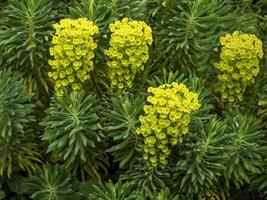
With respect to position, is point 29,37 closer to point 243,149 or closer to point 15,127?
point 15,127

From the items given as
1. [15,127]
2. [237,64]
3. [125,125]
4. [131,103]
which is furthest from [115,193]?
[237,64]

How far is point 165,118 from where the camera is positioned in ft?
8.82

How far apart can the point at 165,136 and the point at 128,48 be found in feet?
1.70

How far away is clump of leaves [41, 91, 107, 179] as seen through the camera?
2.84 meters

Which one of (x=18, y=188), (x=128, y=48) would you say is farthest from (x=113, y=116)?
(x=18, y=188)

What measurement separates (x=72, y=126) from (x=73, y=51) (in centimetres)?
39

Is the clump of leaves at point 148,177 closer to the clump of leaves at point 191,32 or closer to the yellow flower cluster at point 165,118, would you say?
the yellow flower cluster at point 165,118

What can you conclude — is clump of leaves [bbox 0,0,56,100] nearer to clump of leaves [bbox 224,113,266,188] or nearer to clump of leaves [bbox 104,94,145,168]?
clump of leaves [bbox 104,94,145,168]

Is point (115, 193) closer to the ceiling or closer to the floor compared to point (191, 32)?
closer to the floor

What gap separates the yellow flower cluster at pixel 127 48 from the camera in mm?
2877

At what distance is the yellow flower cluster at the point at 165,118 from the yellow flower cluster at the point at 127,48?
27cm

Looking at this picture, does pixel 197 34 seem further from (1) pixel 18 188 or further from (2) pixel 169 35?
(1) pixel 18 188

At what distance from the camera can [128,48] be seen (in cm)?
290

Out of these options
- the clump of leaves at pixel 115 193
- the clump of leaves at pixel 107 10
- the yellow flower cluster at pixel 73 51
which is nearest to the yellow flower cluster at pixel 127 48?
the yellow flower cluster at pixel 73 51
